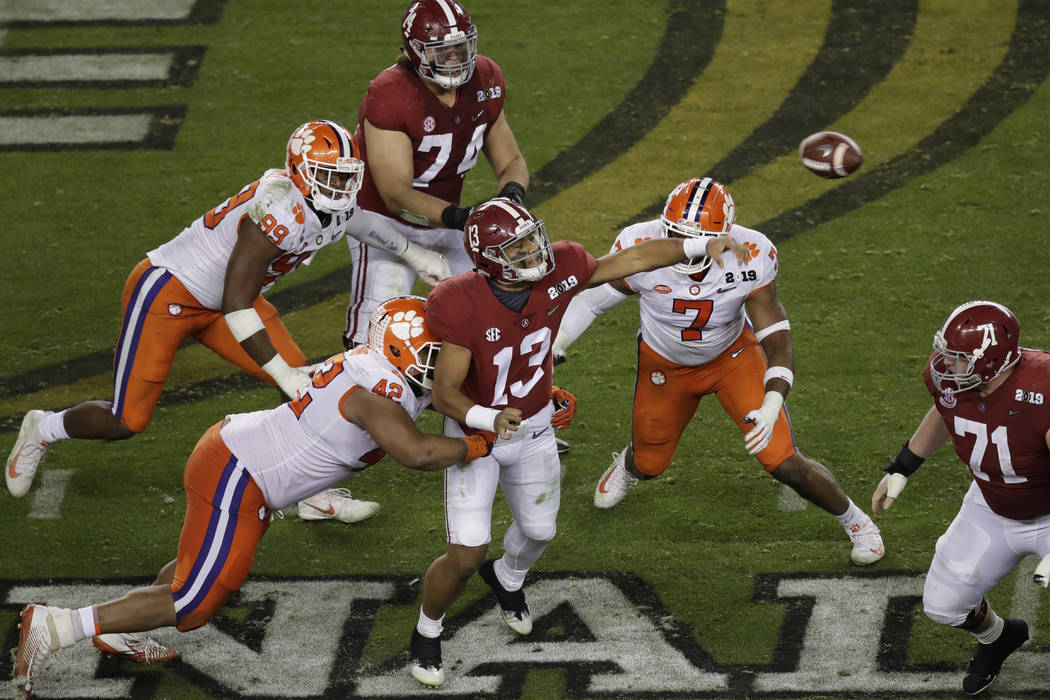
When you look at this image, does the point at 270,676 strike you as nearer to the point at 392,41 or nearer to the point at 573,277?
the point at 573,277

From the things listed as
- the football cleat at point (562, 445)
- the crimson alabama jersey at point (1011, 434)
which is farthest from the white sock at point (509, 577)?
the crimson alabama jersey at point (1011, 434)

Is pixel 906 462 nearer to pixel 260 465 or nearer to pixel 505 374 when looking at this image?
pixel 505 374

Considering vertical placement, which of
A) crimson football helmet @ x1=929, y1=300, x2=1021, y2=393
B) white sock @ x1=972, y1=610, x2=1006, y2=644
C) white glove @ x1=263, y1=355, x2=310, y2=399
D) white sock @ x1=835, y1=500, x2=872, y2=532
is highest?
crimson football helmet @ x1=929, y1=300, x2=1021, y2=393

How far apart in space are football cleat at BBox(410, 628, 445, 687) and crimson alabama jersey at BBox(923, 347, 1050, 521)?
1.96 meters

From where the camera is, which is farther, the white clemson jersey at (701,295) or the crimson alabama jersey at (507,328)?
the white clemson jersey at (701,295)

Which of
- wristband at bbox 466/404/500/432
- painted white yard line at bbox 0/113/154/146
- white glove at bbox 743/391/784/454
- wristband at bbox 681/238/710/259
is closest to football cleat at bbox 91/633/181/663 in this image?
wristband at bbox 466/404/500/432

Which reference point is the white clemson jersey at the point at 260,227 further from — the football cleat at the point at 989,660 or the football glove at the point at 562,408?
the football cleat at the point at 989,660

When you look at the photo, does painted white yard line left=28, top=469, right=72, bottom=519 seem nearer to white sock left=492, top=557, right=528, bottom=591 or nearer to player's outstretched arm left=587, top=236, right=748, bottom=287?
white sock left=492, top=557, right=528, bottom=591

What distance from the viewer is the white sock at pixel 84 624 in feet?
15.0

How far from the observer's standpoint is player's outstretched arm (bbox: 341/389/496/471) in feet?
14.6

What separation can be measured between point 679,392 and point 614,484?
565mm

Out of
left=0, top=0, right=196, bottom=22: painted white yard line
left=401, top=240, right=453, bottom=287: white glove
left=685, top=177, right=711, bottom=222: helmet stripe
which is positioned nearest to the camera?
left=685, top=177, right=711, bottom=222: helmet stripe

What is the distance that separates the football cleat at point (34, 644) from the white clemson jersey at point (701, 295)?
2.47 m

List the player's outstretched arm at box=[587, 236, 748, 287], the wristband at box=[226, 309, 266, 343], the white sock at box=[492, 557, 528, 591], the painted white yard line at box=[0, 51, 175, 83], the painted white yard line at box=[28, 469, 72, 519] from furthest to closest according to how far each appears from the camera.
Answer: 1. the painted white yard line at box=[0, 51, 175, 83]
2. the painted white yard line at box=[28, 469, 72, 519]
3. the wristband at box=[226, 309, 266, 343]
4. the white sock at box=[492, 557, 528, 591]
5. the player's outstretched arm at box=[587, 236, 748, 287]
